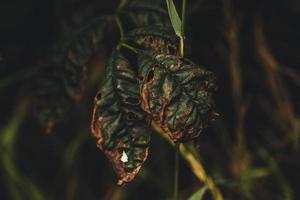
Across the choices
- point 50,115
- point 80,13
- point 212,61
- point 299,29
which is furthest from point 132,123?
point 299,29

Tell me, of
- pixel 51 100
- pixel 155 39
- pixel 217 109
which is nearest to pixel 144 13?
pixel 155 39

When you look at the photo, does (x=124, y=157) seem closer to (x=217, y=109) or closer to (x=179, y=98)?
(x=179, y=98)

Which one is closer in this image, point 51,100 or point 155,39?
point 155,39

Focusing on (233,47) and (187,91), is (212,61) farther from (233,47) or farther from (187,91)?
(187,91)

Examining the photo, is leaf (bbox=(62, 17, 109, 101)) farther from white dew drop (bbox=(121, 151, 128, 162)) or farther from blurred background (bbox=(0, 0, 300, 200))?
blurred background (bbox=(0, 0, 300, 200))

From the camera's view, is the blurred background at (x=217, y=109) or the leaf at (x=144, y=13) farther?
the blurred background at (x=217, y=109)

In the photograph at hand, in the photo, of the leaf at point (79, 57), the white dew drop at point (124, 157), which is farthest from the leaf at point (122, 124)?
the leaf at point (79, 57)

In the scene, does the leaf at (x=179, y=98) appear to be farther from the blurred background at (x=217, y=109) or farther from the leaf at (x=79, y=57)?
the blurred background at (x=217, y=109)
